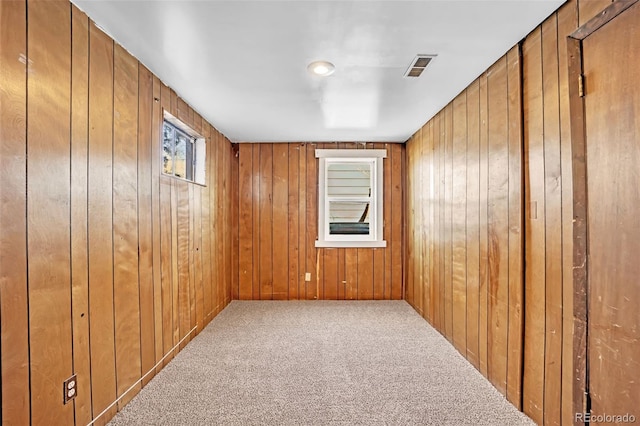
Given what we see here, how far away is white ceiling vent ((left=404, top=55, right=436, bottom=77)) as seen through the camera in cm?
228

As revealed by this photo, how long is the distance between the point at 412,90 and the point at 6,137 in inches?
104

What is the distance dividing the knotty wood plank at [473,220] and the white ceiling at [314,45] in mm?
252

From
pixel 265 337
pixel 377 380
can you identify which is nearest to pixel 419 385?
pixel 377 380

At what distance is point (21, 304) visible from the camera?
1418mm

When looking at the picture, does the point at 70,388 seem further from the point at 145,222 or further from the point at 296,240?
the point at 296,240

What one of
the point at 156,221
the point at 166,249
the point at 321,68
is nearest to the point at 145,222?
the point at 156,221

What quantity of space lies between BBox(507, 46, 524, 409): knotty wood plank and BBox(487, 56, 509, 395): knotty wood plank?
0.16 ft

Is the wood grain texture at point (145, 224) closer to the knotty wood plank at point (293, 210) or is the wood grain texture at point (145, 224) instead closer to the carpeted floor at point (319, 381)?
the carpeted floor at point (319, 381)

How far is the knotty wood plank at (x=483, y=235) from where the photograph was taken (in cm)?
252

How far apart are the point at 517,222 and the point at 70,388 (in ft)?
8.62

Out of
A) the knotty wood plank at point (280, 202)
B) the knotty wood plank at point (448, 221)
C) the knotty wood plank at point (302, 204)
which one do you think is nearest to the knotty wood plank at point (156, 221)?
the knotty wood plank at point (280, 202)

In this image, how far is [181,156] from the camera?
3.42 m

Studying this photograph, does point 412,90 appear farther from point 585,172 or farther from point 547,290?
point 547,290

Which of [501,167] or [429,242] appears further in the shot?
[429,242]
